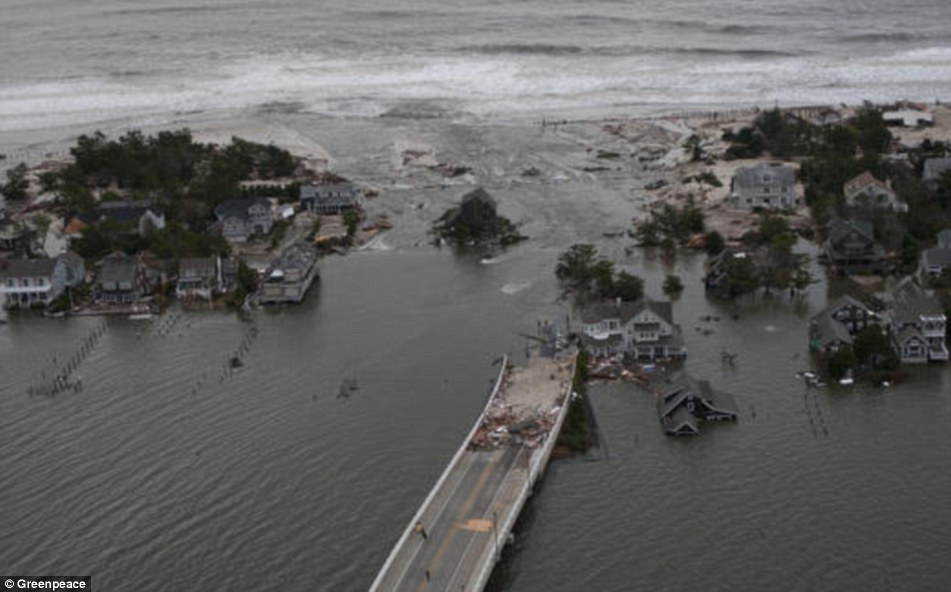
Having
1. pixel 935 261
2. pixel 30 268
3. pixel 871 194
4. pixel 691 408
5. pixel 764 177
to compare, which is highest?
pixel 764 177

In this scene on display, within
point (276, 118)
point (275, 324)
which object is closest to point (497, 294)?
point (275, 324)

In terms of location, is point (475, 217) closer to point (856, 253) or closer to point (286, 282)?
point (286, 282)

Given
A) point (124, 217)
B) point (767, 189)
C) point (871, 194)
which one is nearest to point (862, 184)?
point (871, 194)

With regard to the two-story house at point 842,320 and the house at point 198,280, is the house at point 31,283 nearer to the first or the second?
the house at point 198,280

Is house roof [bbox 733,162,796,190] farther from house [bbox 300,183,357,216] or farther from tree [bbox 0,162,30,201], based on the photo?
tree [bbox 0,162,30,201]

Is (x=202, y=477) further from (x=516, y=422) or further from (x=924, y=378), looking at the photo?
(x=924, y=378)

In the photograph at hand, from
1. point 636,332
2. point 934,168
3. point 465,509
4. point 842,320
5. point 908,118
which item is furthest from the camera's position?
point 908,118
